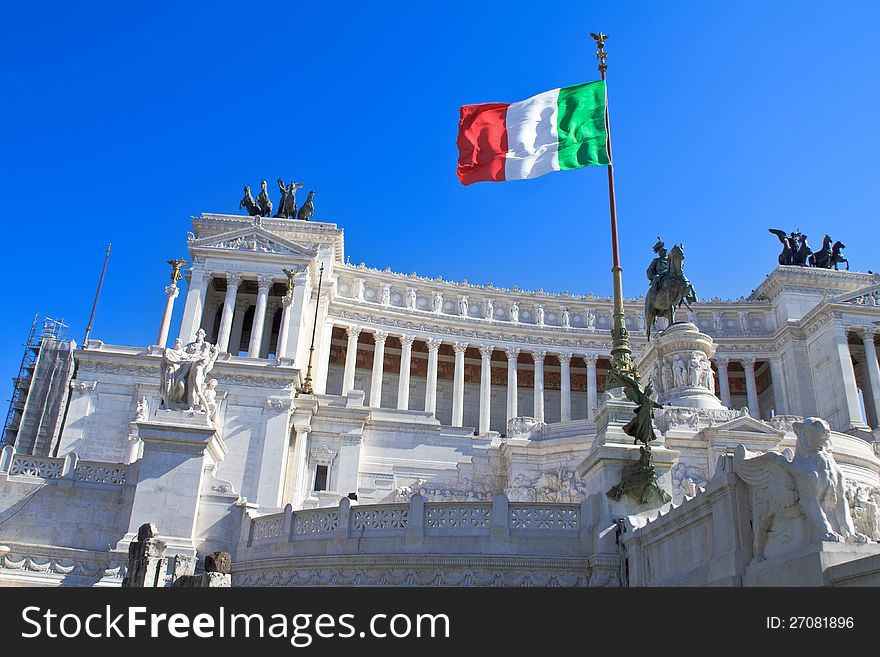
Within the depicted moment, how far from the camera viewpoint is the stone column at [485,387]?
63506mm

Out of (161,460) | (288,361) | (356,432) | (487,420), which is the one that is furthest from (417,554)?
(487,420)

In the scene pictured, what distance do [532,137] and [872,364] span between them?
50.1 m

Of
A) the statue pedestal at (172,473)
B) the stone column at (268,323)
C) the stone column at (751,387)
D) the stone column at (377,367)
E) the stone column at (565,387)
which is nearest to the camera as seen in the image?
the statue pedestal at (172,473)

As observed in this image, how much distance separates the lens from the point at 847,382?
5922cm

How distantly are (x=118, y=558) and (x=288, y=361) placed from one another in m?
26.9

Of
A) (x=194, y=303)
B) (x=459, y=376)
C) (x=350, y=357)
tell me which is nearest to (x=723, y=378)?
(x=459, y=376)

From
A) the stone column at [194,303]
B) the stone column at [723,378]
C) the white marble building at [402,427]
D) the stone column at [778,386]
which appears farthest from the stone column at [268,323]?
the stone column at [778,386]

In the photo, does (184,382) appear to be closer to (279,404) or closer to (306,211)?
(279,404)

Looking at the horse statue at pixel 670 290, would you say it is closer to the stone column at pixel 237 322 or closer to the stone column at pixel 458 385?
the stone column at pixel 458 385

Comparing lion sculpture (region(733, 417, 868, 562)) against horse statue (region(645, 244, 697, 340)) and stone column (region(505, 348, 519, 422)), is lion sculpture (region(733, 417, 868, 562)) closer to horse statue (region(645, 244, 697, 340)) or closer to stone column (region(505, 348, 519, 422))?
horse statue (region(645, 244, 697, 340))

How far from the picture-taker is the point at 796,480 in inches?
395

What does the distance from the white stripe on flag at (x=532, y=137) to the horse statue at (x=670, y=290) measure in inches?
623
